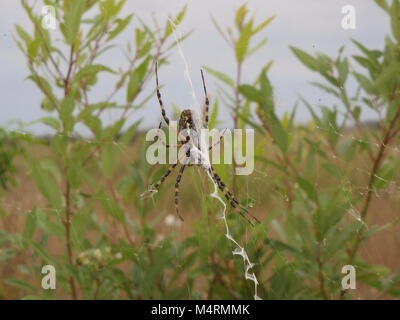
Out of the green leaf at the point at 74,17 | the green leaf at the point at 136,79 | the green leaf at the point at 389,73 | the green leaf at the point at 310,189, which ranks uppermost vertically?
the green leaf at the point at 74,17

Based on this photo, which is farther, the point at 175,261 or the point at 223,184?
the point at 175,261

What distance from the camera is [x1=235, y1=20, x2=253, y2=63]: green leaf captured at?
1.50 meters

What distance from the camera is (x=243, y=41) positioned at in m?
1.51

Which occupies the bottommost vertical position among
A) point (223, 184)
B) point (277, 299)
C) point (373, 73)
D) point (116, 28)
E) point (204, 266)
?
point (277, 299)

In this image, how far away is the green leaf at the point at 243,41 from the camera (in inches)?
59.2

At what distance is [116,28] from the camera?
167 cm

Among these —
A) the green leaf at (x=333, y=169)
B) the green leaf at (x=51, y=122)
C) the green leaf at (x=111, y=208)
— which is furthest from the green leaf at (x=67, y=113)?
the green leaf at (x=333, y=169)

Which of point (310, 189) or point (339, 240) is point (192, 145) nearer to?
point (310, 189)

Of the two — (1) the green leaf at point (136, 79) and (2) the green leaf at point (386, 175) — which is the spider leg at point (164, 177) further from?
(2) the green leaf at point (386, 175)

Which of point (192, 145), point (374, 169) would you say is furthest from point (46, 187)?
point (374, 169)

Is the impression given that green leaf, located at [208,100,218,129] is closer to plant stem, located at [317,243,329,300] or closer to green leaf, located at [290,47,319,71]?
green leaf, located at [290,47,319,71]

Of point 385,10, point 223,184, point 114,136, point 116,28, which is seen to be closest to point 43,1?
point 116,28

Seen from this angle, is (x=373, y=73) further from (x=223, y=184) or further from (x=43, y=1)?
(x=43, y=1)

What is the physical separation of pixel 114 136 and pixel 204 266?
0.62 meters
